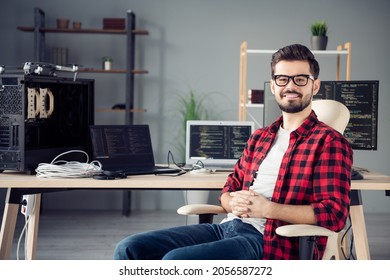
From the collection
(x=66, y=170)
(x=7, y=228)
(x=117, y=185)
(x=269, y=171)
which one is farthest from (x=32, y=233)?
(x=269, y=171)

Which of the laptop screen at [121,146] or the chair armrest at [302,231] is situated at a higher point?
the laptop screen at [121,146]

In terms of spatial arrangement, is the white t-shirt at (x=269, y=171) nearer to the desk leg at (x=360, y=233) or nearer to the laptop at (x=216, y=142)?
the desk leg at (x=360, y=233)

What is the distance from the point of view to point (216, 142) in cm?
337

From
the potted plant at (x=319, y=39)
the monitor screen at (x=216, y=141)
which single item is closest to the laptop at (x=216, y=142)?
the monitor screen at (x=216, y=141)

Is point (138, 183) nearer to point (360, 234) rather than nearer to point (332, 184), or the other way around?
point (332, 184)

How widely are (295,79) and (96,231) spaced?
315 cm

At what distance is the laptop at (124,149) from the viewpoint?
303 cm

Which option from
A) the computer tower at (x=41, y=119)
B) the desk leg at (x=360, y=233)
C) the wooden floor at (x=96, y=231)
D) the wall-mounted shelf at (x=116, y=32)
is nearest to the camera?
the computer tower at (x=41, y=119)

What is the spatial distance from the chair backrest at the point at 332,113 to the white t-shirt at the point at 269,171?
1.71 ft

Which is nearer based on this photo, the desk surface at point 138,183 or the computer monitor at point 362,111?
the desk surface at point 138,183

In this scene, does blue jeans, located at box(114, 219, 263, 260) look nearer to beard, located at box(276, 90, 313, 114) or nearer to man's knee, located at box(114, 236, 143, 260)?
man's knee, located at box(114, 236, 143, 260)

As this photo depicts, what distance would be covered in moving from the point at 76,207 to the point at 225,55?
86.4 inches

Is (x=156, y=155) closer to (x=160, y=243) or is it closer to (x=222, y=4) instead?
(x=222, y=4)

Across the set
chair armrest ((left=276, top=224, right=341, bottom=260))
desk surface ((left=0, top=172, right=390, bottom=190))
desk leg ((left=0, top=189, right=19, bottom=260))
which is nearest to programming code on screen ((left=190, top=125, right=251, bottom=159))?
desk surface ((left=0, top=172, right=390, bottom=190))
